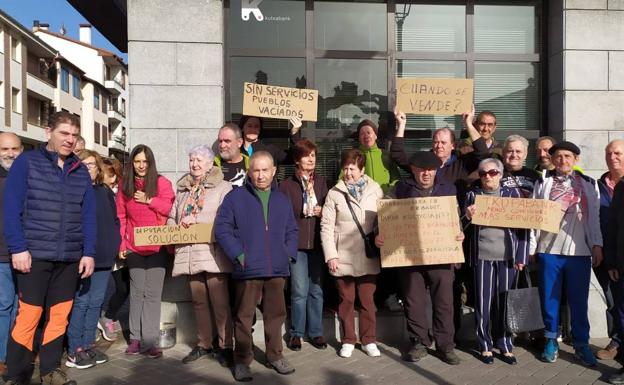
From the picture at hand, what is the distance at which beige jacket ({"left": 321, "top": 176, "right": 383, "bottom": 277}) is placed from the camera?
478 cm

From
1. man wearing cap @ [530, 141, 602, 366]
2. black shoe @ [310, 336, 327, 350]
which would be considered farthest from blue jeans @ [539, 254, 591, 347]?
black shoe @ [310, 336, 327, 350]

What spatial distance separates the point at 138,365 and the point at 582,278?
4.35 m

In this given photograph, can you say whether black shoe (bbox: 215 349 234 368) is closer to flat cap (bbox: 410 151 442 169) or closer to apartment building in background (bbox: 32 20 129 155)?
flat cap (bbox: 410 151 442 169)

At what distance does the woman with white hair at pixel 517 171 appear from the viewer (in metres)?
4.82

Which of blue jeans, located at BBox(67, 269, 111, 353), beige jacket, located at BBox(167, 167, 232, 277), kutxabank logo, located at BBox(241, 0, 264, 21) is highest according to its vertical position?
kutxabank logo, located at BBox(241, 0, 264, 21)

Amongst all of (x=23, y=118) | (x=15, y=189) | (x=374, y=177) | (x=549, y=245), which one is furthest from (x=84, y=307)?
(x=23, y=118)

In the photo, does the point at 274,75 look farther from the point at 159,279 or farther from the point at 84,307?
the point at 84,307

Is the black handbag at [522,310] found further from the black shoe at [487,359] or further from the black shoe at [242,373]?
the black shoe at [242,373]

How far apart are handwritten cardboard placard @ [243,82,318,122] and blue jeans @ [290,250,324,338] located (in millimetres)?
1611

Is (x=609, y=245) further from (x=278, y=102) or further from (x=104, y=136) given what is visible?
(x=104, y=136)

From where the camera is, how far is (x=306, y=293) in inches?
199

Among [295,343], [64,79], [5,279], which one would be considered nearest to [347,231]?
[295,343]

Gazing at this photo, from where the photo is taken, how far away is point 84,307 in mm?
4758

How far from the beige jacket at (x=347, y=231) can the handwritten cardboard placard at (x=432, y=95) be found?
1.44 metres
